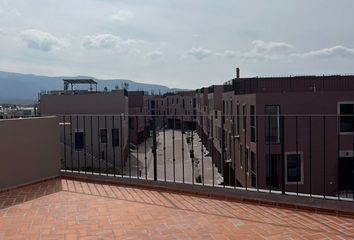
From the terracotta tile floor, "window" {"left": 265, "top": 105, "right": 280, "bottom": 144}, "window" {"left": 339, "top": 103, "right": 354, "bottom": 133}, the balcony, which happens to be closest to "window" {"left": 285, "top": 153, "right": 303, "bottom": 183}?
"window" {"left": 265, "top": 105, "right": 280, "bottom": 144}

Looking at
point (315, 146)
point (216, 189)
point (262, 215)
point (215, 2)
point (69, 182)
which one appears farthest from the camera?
point (315, 146)

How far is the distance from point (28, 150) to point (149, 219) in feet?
8.85

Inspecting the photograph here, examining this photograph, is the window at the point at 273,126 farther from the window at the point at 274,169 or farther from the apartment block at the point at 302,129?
the window at the point at 274,169

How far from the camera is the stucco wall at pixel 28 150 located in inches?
218

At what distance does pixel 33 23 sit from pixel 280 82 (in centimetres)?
1181

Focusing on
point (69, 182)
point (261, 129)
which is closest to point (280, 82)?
point (261, 129)

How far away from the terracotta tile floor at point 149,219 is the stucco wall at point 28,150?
0.46 metres

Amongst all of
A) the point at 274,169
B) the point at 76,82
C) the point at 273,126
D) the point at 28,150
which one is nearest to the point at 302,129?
the point at 273,126

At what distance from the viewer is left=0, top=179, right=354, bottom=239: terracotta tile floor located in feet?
12.0

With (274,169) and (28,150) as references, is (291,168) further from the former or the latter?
(28,150)

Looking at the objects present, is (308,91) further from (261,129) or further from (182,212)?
(182,212)

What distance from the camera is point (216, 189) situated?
4961 mm

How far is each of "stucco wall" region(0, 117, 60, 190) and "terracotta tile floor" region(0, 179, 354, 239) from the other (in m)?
0.46

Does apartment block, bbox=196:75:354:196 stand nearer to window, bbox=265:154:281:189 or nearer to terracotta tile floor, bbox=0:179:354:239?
window, bbox=265:154:281:189
